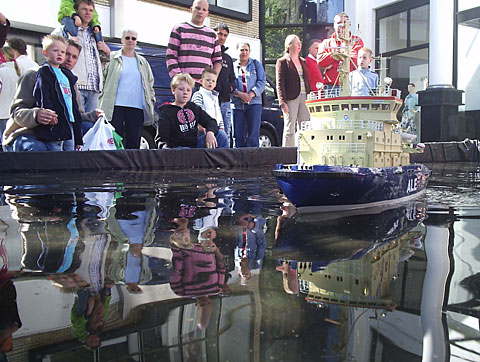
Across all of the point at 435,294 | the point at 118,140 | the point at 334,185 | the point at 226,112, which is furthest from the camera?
the point at 226,112

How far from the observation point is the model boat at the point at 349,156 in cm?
317

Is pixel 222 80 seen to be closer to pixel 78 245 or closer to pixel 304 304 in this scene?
pixel 78 245

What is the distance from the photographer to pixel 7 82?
23.2 ft

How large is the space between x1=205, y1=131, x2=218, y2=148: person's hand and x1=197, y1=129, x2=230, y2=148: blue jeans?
0.13 meters

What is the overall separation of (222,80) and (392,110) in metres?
4.17

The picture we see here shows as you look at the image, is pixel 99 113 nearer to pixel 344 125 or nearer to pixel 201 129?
pixel 201 129

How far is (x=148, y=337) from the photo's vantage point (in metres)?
1.12

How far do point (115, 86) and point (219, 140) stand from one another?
1.74 metres

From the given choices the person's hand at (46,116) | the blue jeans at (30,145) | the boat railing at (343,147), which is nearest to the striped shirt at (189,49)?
the blue jeans at (30,145)

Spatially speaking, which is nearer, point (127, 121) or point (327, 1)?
point (127, 121)

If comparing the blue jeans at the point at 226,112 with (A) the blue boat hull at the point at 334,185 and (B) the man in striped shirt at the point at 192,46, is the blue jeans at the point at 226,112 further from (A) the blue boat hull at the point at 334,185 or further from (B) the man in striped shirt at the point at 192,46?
(A) the blue boat hull at the point at 334,185

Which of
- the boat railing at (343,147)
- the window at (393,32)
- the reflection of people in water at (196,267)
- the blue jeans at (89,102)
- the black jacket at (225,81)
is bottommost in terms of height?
the reflection of people in water at (196,267)

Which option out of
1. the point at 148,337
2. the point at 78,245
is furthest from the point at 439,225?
the point at 148,337

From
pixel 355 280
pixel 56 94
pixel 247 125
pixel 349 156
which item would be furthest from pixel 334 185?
pixel 247 125
